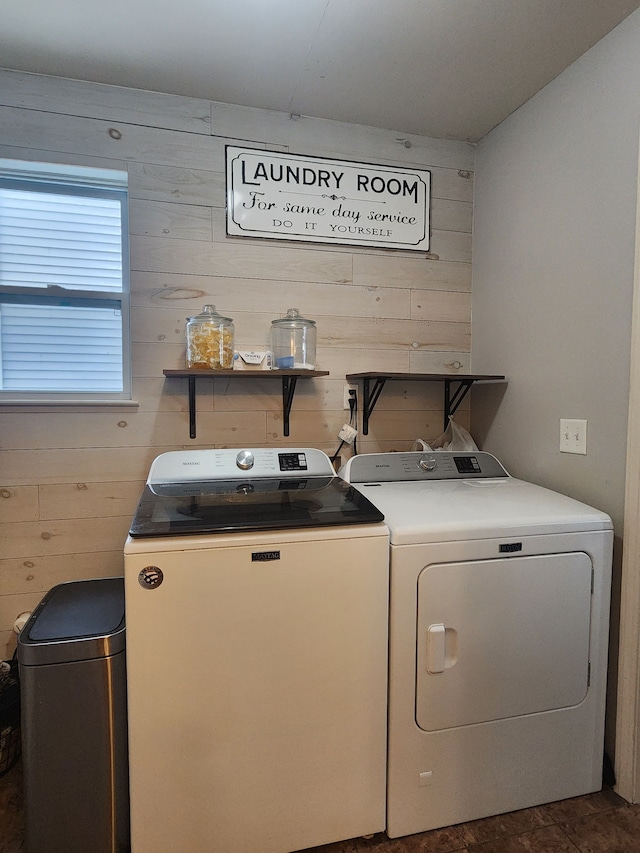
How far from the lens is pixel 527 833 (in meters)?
1.42

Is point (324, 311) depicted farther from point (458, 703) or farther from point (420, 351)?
point (458, 703)

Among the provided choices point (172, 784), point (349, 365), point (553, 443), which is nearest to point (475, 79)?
point (349, 365)

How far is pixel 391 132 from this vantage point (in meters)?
2.13

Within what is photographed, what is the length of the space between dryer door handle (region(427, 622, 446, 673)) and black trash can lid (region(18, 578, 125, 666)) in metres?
0.85

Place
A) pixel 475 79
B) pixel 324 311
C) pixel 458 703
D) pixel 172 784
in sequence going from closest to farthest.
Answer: pixel 172 784
pixel 458 703
pixel 475 79
pixel 324 311

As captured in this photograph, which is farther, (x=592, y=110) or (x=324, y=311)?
(x=324, y=311)

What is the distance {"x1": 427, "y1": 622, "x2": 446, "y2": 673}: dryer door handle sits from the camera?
4.42ft

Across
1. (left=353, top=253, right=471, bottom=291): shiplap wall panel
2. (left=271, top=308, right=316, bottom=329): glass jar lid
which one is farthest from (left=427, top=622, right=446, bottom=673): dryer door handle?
(left=353, top=253, right=471, bottom=291): shiplap wall panel

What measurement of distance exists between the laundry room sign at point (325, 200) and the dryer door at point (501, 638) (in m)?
1.43

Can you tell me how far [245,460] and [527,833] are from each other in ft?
4.62

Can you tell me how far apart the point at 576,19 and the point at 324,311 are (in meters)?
1.22

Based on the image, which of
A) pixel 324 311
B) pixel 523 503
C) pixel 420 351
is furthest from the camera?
pixel 420 351

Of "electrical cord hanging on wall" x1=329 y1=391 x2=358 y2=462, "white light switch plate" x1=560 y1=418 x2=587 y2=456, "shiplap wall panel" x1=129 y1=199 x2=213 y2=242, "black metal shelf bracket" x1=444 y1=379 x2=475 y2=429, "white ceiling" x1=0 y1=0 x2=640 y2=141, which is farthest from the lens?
"black metal shelf bracket" x1=444 y1=379 x2=475 y2=429

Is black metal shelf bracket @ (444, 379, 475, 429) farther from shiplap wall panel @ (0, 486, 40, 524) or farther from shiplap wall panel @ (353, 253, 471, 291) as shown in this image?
shiplap wall panel @ (0, 486, 40, 524)
